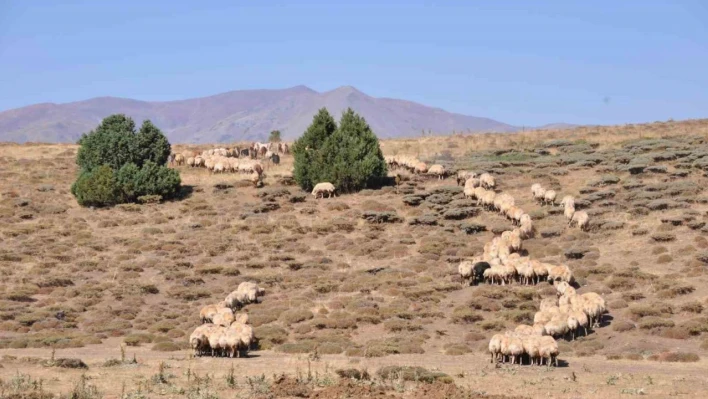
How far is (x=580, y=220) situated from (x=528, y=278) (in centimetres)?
1059

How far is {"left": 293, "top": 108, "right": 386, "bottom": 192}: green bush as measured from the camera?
61.9 m

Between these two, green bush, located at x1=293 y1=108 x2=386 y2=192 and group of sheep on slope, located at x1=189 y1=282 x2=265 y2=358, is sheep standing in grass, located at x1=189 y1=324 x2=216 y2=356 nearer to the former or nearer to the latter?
group of sheep on slope, located at x1=189 y1=282 x2=265 y2=358

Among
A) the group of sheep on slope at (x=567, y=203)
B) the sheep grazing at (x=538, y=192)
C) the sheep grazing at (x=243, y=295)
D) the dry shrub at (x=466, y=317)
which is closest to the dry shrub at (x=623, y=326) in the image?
the dry shrub at (x=466, y=317)

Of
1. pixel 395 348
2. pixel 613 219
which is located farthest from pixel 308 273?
pixel 613 219

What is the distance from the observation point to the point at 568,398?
2270 cm

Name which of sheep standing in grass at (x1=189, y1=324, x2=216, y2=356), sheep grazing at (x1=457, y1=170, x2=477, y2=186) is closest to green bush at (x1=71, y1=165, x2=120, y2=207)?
sheep grazing at (x1=457, y1=170, x2=477, y2=186)

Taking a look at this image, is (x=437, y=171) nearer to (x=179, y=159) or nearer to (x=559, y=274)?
(x=179, y=159)

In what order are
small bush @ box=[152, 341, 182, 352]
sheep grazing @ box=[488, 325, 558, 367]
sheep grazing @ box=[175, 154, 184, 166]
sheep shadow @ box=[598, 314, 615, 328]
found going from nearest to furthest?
sheep grazing @ box=[488, 325, 558, 367], small bush @ box=[152, 341, 182, 352], sheep shadow @ box=[598, 314, 615, 328], sheep grazing @ box=[175, 154, 184, 166]

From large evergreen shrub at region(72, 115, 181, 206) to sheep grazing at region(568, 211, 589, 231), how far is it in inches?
1096

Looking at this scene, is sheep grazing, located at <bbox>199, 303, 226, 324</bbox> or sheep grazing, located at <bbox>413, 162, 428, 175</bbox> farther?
sheep grazing, located at <bbox>413, 162, 428, 175</bbox>

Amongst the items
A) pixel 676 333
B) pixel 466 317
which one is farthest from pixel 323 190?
pixel 676 333

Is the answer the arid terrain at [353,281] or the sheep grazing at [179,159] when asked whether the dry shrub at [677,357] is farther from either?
the sheep grazing at [179,159]

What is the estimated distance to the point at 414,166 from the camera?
68875mm

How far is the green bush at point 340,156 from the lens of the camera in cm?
6188
